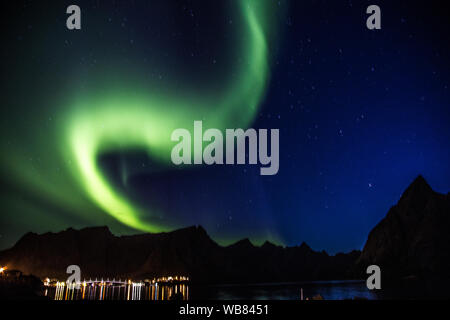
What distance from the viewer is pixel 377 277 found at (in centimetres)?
1491
